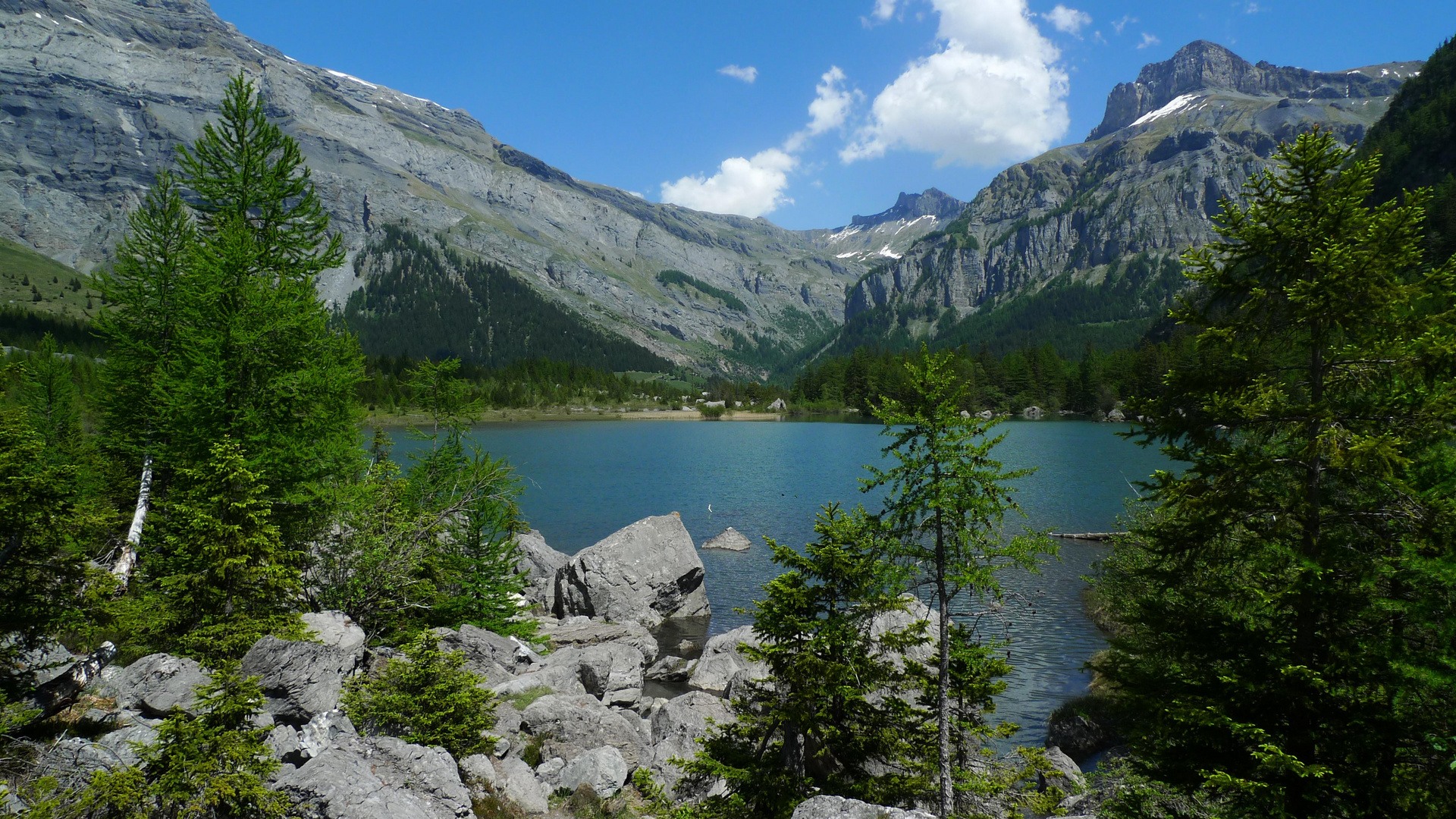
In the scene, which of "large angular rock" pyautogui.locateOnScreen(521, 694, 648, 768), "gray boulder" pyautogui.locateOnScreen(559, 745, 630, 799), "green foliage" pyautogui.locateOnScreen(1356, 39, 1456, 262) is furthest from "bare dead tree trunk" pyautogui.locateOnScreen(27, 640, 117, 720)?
"green foliage" pyautogui.locateOnScreen(1356, 39, 1456, 262)

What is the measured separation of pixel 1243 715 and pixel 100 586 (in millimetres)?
16607

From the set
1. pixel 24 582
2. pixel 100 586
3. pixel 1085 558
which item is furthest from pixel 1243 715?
pixel 1085 558

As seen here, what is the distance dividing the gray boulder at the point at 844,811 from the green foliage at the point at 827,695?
1369mm

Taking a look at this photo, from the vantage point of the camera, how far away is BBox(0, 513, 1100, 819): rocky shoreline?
926 centimetres

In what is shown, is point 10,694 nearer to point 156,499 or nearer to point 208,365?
point 208,365

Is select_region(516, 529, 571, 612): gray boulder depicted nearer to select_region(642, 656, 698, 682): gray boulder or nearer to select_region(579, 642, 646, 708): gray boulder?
select_region(642, 656, 698, 682): gray boulder

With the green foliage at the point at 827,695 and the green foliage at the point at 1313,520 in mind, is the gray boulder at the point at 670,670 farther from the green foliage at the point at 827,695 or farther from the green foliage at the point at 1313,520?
the green foliage at the point at 1313,520

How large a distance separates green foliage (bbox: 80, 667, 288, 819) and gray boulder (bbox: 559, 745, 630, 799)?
6.60m

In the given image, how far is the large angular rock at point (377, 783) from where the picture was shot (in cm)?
879

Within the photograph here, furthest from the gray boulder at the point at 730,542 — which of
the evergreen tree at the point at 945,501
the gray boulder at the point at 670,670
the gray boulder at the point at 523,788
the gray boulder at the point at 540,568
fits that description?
the evergreen tree at the point at 945,501

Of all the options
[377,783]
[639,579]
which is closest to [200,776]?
[377,783]

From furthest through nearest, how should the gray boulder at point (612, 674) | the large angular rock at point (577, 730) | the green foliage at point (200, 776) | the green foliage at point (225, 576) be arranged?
1. the gray boulder at point (612, 674)
2. the large angular rock at point (577, 730)
3. the green foliage at point (225, 576)
4. the green foliage at point (200, 776)

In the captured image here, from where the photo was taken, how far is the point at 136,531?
17.5 meters

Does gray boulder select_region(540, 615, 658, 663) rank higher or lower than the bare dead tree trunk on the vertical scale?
lower
